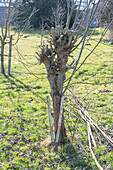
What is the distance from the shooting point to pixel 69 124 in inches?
237

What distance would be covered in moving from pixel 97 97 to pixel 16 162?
4.40 meters

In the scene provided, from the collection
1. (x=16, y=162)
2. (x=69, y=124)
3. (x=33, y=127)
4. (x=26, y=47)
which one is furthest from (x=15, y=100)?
(x=26, y=47)

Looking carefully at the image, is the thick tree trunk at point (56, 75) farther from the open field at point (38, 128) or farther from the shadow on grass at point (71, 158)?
the shadow on grass at point (71, 158)

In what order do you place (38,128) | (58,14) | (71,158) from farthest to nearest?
(58,14)
(38,128)
(71,158)

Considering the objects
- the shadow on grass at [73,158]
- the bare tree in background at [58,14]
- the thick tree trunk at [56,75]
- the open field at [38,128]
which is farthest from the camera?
the bare tree in background at [58,14]

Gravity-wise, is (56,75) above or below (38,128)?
above

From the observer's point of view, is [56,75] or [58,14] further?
[58,14]

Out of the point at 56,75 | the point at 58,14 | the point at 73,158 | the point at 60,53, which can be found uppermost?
the point at 58,14

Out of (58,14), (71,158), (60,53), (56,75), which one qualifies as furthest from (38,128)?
(58,14)

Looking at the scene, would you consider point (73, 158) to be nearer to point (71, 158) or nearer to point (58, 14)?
point (71, 158)

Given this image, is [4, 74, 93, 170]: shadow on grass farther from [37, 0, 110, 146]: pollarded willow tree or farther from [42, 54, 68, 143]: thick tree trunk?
[42, 54, 68, 143]: thick tree trunk

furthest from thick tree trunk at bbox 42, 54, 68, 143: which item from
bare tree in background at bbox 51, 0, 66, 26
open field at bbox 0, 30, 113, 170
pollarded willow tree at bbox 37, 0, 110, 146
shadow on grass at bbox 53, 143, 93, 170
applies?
bare tree in background at bbox 51, 0, 66, 26

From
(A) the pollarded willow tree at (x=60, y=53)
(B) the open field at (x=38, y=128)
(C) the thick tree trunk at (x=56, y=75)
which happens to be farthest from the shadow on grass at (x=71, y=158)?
(C) the thick tree trunk at (x=56, y=75)

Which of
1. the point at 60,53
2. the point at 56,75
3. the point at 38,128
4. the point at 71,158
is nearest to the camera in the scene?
the point at 60,53
